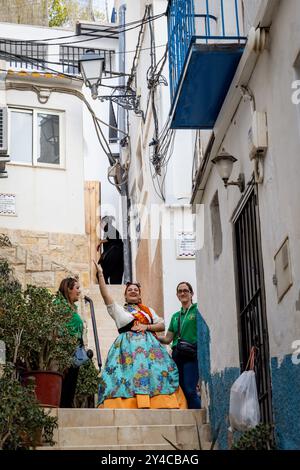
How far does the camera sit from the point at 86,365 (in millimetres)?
11242

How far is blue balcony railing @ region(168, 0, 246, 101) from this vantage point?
9555mm

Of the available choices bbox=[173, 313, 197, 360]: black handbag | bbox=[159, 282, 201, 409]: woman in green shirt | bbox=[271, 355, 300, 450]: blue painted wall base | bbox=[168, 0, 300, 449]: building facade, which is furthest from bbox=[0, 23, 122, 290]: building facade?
bbox=[271, 355, 300, 450]: blue painted wall base

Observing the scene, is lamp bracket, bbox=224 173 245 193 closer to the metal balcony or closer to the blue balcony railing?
the metal balcony

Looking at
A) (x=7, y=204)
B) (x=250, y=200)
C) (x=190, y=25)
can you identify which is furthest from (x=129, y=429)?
(x=7, y=204)

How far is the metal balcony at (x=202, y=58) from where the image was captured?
8727 millimetres

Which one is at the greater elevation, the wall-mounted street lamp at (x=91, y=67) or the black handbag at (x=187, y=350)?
the wall-mounted street lamp at (x=91, y=67)

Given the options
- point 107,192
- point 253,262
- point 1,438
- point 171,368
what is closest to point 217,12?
point 253,262

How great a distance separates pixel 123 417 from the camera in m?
10.4

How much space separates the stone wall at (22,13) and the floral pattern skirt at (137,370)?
18.0 meters

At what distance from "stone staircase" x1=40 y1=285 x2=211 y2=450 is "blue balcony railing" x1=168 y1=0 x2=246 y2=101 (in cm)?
341

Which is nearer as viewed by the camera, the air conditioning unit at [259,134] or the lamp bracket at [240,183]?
the air conditioning unit at [259,134]

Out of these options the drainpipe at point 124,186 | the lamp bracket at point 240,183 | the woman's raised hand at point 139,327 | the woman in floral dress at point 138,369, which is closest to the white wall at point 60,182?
the drainpipe at point 124,186

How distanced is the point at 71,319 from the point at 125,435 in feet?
5.65

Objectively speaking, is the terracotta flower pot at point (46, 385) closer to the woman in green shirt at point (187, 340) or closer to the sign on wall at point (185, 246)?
the woman in green shirt at point (187, 340)
